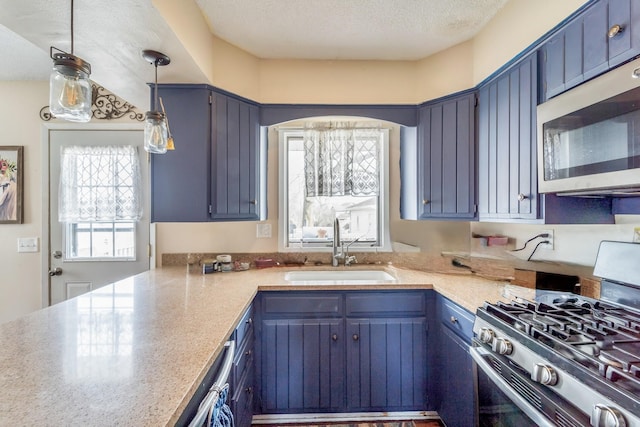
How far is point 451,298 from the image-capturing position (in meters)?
1.62

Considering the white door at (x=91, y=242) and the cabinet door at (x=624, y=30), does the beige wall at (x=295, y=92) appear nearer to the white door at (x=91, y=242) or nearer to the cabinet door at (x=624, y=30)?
the white door at (x=91, y=242)

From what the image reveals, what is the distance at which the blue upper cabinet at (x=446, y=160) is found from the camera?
1.91 meters

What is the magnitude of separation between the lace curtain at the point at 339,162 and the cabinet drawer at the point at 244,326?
1119mm

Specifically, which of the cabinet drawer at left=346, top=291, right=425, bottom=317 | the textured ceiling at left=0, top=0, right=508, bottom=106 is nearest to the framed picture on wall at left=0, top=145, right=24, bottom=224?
the textured ceiling at left=0, top=0, right=508, bottom=106

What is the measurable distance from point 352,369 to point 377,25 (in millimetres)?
2141

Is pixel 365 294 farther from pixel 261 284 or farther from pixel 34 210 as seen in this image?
pixel 34 210

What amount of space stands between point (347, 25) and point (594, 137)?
143 centimetres

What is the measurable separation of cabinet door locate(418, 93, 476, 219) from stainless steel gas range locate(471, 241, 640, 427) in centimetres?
75

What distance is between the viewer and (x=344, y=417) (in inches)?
73.2

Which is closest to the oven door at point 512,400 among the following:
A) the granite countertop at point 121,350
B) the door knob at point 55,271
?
the granite countertop at point 121,350

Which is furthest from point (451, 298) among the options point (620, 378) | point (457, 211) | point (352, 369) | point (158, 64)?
point (158, 64)

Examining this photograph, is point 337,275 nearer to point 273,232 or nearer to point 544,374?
point 273,232

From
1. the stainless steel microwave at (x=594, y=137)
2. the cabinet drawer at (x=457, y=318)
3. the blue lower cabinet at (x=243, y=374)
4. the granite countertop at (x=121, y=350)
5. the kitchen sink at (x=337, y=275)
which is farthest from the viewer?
the kitchen sink at (x=337, y=275)

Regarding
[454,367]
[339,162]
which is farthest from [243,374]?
[339,162]
